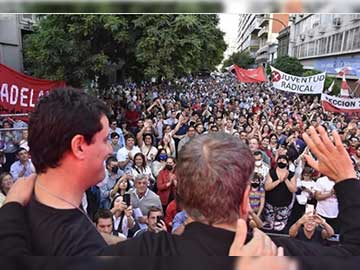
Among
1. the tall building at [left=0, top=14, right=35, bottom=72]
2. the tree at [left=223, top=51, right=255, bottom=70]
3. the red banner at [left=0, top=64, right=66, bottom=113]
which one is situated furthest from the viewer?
the tree at [left=223, top=51, right=255, bottom=70]

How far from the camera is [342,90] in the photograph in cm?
583

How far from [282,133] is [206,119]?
1158 mm

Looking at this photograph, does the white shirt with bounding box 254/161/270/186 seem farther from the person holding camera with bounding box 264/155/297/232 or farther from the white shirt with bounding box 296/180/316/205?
the white shirt with bounding box 296/180/316/205

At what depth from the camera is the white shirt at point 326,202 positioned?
2549 mm

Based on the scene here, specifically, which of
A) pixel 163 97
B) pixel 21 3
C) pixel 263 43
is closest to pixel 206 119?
pixel 163 97

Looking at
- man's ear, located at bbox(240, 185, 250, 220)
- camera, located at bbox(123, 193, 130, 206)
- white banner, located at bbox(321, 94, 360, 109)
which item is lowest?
camera, located at bbox(123, 193, 130, 206)

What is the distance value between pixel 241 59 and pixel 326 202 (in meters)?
2.15

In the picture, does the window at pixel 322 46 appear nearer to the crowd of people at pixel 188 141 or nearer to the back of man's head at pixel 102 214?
the crowd of people at pixel 188 141

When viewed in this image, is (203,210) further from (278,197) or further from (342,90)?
(342,90)

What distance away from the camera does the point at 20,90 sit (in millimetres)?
2457

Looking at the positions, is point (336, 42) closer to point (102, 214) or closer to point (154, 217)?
point (154, 217)

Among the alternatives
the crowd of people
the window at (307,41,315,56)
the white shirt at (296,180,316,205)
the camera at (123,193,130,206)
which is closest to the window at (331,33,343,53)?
the window at (307,41,315,56)

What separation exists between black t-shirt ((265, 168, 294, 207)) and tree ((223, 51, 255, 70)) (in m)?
Answer: 1.47

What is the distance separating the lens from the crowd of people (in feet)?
5.99
